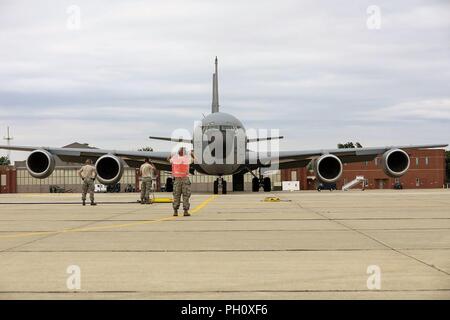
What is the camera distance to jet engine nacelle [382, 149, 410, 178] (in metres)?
30.0

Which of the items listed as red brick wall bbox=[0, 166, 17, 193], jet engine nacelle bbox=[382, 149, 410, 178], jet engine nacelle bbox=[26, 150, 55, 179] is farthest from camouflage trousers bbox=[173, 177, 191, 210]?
red brick wall bbox=[0, 166, 17, 193]

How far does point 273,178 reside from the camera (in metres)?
81.4

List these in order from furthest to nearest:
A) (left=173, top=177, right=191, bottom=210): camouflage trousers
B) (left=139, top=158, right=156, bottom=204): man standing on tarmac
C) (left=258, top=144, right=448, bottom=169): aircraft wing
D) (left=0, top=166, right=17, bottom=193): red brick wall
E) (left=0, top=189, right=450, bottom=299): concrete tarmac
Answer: (left=0, top=166, right=17, bottom=193): red brick wall → (left=258, top=144, right=448, bottom=169): aircraft wing → (left=139, top=158, right=156, bottom=204): man standing on tarmac → (left=173, top=177, right=191, bottom=210): camouflage trousers → (left=0, top=189, right=450, bottom=299): concrete tarmac

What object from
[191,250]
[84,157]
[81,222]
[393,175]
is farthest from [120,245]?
[84,157]

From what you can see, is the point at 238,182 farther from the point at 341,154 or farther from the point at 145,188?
the point at 145,188

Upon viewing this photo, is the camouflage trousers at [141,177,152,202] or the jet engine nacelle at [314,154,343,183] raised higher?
the jet engine nacelle at [314,154,343,183]

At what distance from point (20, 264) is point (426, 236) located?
5585 millimetres

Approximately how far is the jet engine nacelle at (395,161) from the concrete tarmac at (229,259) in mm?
→ 18923

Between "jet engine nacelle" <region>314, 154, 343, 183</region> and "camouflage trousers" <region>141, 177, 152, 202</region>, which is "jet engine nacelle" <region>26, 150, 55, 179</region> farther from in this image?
"jet engine nacelle" <region>314, 154, 343, 183</region>

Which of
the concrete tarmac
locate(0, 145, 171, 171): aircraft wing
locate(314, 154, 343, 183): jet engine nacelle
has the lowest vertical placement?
the concrete tarmac

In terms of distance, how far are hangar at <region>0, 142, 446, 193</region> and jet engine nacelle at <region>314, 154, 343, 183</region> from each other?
36887mm

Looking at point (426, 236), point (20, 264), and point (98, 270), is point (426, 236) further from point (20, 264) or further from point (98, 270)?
point (20, 264)

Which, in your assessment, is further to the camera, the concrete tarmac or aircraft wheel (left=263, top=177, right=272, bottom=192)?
aircraft wheel (left=263, top=177, right=272, bottom=192)

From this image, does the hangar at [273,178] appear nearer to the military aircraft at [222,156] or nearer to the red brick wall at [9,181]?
the red brick wall at [9,181]
